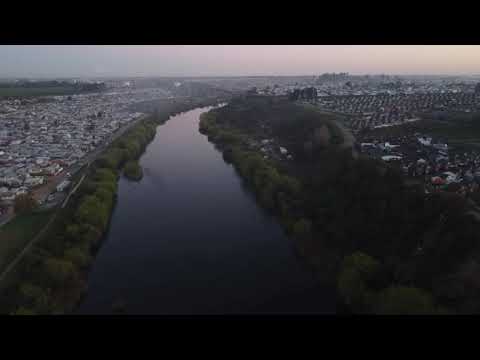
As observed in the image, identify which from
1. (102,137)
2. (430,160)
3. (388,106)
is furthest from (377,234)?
(388,106)

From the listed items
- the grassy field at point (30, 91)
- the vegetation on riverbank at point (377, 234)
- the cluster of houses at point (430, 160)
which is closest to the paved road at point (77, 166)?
the vegetation on riverbank at point (377, 234)

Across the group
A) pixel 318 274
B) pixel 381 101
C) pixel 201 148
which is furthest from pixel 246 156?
pixel 381 101

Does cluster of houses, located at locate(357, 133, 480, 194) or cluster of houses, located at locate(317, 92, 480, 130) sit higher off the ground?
cluster of houses, located at locate(317, 92, 480, 130)

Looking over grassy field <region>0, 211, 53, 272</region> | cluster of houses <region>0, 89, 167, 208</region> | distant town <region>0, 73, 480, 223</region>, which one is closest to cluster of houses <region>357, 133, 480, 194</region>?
distant town <region>0, 73, 480, 223</region>

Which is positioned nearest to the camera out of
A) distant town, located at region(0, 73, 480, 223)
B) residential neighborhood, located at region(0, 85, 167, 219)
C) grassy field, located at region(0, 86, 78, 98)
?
distant town, located at region(0, 73, 480, 223)

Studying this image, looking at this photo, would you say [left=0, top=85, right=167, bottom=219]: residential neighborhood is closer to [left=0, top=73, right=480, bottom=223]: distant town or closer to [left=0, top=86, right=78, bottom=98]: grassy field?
[left=0, top=73, right=480, bottom=223]: distant town

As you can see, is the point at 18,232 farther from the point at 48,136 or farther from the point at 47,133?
the point at 47,133
